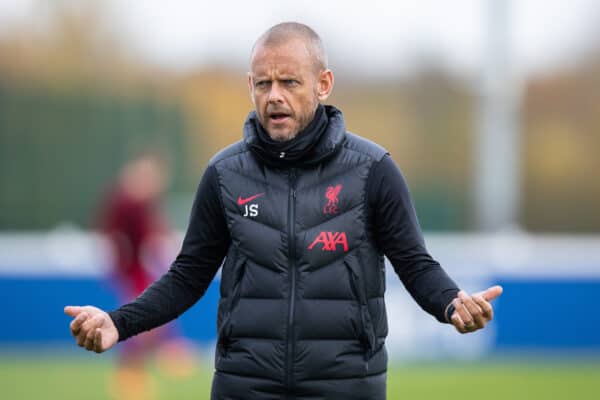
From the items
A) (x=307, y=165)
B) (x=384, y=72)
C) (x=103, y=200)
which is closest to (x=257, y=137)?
(x=307, y=165)

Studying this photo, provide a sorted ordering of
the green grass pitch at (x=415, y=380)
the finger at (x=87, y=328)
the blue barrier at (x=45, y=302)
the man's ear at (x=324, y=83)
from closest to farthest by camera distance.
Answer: the finger at (x=87, y=328)
the man's ear at (x=324, y=83)
the green grass pitch at (x=415, y=380)
the blue barrier at (x=45, y=302)

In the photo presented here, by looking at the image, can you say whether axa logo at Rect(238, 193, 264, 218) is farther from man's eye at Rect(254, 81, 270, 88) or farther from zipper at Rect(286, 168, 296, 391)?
man's eye at Rect(254, 81, 270, 88)

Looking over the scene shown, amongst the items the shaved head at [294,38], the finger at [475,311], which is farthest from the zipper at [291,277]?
the finger at [475,311]

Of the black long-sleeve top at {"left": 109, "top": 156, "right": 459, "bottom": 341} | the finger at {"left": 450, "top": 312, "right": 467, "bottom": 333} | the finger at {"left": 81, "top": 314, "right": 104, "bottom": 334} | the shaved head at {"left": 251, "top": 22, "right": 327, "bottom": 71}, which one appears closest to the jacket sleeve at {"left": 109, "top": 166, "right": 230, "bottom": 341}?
the black long-sleeve top at {"left": 109, "top": 156, "right": 459, "bottom": 341}

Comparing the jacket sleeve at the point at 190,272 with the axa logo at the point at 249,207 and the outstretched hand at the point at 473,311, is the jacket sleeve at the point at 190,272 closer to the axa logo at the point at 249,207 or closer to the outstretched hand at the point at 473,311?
the axa logo at the point at 249,207

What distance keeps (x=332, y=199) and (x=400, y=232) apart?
0.28m

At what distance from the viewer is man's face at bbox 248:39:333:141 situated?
410 centimetres

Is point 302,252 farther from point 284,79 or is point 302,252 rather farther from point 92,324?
point 92,324

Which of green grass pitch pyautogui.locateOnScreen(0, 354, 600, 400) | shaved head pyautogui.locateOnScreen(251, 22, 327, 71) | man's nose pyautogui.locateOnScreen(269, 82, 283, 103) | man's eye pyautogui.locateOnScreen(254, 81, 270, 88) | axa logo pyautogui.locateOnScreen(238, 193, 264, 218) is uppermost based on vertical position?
shaved head pyautogui.locateOnScreen(251, 22, 327, 71)

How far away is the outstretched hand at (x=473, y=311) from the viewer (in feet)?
12.7

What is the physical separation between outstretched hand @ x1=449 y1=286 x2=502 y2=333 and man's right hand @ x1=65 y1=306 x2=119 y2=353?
4.03ft

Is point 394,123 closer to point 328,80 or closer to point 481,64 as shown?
point 481,64

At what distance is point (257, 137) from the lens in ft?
13.6

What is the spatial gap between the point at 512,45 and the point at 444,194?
218cm
